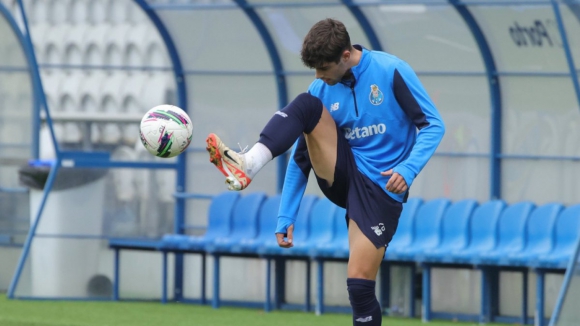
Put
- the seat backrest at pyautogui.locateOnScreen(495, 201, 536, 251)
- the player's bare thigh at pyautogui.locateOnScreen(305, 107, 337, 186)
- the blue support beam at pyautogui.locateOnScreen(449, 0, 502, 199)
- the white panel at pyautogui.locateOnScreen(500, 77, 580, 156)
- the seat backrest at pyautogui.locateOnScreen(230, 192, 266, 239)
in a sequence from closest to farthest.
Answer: the player's bare thigh at pyautogui.locateOnScreen(305, 107, 337, 186), the seat backrest at pyautogui.locateOnScreen(495, 201, 536, 251), the white panel at pyautogui.locateOnScreen(500, 77, 580, 156), the blue support beam at pyautogui.locateOnScreen(449, 0, 502, 199), the seat backrest at pyautogui.locateOnScreen(230, 192, 266, 239)

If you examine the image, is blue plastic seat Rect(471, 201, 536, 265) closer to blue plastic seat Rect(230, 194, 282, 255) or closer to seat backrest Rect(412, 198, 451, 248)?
seat backrest Rect(412, 198, 451, 248)

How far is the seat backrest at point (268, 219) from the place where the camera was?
1073cm

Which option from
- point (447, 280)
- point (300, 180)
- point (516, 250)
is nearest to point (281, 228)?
point (300, 180)

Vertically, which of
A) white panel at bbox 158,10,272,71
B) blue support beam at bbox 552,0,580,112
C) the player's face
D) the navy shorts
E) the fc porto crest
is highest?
white panel at bbox 158,10,272,71

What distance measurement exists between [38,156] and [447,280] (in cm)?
494

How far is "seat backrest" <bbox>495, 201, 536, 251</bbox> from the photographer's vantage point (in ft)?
31.2

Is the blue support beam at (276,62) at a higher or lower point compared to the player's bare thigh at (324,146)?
higher

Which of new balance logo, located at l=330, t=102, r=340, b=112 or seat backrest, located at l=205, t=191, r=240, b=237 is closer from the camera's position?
new balance logo, located at l=330, t=102, r=340, b=112

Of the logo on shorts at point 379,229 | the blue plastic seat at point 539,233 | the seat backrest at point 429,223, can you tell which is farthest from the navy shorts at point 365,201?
the seat backrest at point 429,223

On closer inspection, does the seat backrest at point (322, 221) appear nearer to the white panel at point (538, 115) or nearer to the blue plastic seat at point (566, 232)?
the white panel at point (538, 115)

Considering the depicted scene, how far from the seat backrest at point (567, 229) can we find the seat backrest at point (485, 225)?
519 mm

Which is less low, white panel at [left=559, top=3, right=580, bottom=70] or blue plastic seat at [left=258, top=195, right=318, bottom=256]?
white panel at [left=559, top=3, right=580, bottom=70]

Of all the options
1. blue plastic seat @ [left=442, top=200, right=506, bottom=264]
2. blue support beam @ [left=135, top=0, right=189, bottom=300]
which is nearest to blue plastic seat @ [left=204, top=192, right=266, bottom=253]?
blue support beam @ [left=135, top=0, right=189, bottom=300]

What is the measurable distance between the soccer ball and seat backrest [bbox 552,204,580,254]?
4419 millimetres
